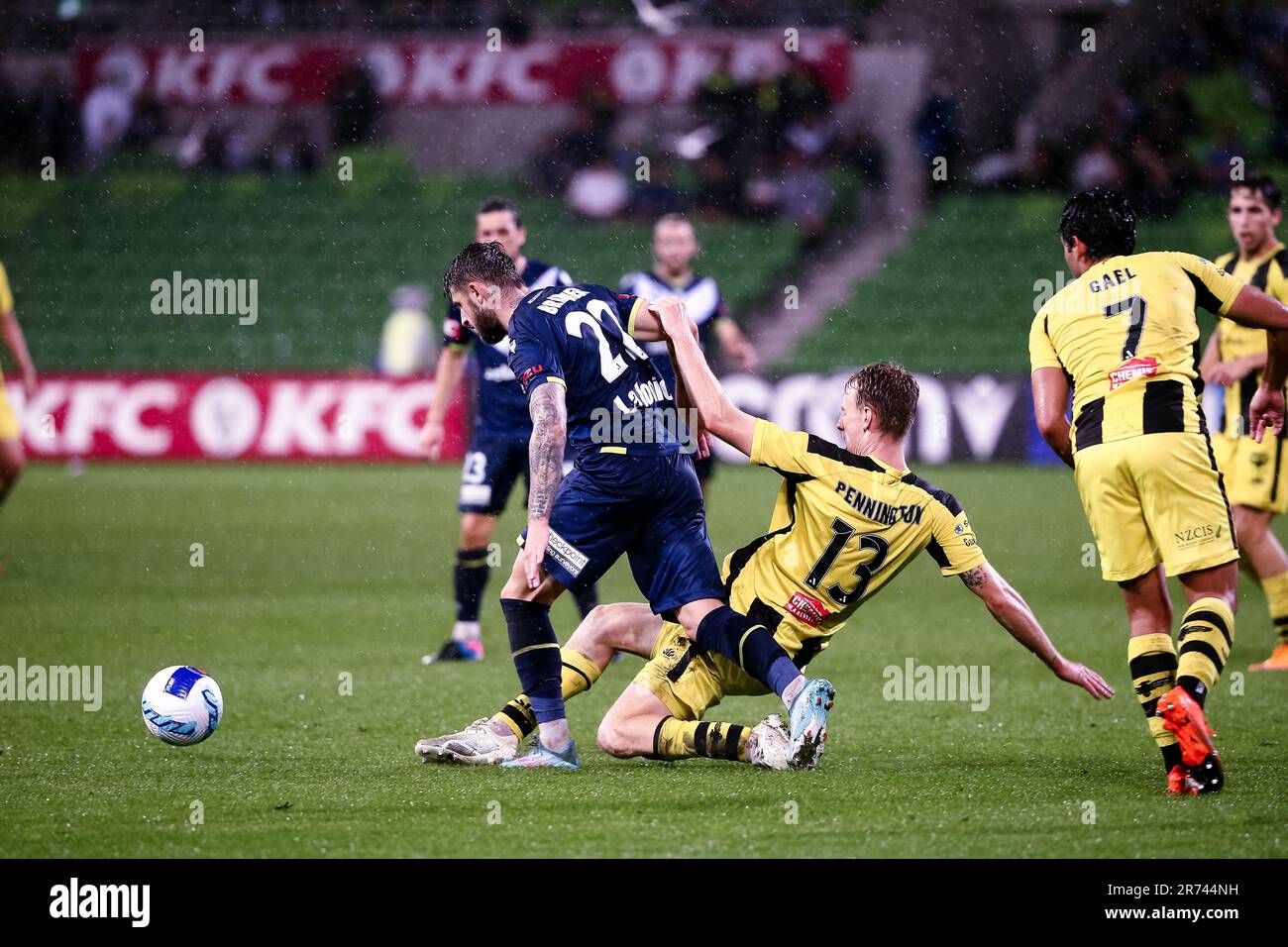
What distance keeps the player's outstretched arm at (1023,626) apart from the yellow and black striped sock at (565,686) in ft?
4.69

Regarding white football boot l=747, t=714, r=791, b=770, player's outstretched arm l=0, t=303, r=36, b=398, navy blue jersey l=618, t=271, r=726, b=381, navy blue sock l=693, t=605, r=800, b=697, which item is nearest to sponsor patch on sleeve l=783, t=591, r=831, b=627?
navy blue sock l=693, t=605, r=800, b=697

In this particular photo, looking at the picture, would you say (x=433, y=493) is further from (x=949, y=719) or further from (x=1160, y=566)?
(x=1160, y=566)

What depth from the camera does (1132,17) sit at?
2584 centimetres

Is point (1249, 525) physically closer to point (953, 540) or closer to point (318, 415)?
point (953, 540)

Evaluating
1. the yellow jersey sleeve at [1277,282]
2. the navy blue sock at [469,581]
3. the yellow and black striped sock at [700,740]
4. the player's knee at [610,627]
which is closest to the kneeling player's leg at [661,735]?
the yellow and black striped sock at [700,740]

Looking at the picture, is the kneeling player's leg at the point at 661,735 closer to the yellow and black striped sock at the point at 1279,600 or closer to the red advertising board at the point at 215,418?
the yellow and black striped sock at the point at 1279,600

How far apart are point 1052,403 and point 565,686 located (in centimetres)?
202

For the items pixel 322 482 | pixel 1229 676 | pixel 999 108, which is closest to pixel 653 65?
pixel 999 108

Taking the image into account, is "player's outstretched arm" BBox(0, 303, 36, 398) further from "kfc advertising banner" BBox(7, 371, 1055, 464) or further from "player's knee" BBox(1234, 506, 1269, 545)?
"kfc advertising banner" BBox(7, 371, 1055, 464)

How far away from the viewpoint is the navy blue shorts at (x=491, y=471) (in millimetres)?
8453

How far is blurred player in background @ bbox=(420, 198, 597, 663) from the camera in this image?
8.35 m

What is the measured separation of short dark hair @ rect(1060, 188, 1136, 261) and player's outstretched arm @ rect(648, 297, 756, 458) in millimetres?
1315

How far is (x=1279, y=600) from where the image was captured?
26.5 ft

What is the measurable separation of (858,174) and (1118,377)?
69.2ft
